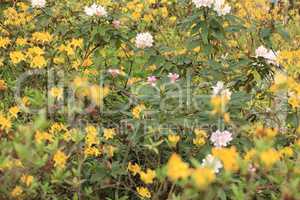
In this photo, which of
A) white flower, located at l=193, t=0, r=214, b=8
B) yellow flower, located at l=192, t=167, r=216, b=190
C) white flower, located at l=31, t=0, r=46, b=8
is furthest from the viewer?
white flower, located at l=31, t=0, r=46, b=8

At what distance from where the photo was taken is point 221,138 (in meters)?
2.29

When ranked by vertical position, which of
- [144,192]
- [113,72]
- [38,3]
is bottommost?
[144,192]

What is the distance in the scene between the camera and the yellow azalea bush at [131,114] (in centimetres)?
198

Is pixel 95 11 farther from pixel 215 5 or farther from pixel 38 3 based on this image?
pixel 215 5

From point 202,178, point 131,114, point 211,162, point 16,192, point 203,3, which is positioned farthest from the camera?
point 203,3

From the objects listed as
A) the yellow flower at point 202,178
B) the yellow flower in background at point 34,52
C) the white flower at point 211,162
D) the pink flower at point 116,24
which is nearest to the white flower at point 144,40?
the pink flower at point 116,24

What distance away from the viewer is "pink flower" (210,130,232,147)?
7.48 feet

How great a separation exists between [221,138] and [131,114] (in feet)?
1.39

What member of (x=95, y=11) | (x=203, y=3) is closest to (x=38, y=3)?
(x=95, y=11)

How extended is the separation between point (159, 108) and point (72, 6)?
1.35 m

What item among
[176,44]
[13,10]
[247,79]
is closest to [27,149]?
[247,79]

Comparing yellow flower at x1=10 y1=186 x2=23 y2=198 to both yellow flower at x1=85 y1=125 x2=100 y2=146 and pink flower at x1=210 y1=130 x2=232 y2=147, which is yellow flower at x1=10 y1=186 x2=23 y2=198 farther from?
pink flower at x1=210 y1=130 x2=232 y2=147

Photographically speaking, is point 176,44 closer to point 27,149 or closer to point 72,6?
point 72,6

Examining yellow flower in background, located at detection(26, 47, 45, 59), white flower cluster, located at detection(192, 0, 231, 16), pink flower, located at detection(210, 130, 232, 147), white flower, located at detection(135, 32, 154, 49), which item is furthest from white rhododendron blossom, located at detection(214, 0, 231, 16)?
yellow flower in background, located at detection(26, 47, 45, 59)
